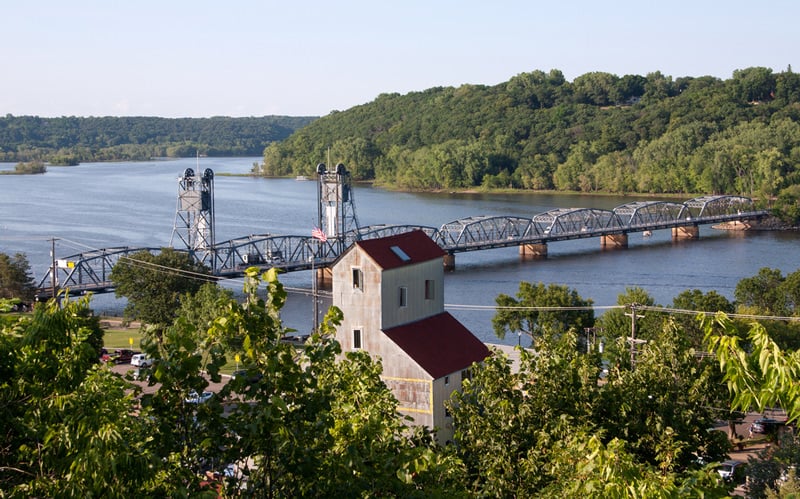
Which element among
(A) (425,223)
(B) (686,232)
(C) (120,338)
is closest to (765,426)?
(C) (120,338)

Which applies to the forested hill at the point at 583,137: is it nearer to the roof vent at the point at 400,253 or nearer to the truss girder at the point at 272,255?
the truss girder at the point at 272,255

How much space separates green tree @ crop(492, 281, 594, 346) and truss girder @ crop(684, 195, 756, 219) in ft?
147

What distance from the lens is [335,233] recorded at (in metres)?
51.4

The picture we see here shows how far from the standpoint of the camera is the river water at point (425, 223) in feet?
153

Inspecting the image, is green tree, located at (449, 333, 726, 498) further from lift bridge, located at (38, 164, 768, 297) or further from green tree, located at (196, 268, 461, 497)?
lift bridge, located at (38, 164, 768, 297)

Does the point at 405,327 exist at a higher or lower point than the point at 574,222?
higher

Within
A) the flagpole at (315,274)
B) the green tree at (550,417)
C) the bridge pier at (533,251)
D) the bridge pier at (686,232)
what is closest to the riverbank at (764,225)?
the bridge pier at (686,232)

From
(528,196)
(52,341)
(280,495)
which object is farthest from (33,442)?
(528,196)

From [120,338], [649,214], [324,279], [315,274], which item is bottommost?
[324,279]

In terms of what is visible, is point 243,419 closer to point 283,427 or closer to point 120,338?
point 283,427

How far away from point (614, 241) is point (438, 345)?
45984mm

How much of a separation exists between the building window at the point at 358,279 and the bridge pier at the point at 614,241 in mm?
45540

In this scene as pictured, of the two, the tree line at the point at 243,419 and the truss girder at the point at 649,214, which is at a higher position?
the tree line at the point at 243,419

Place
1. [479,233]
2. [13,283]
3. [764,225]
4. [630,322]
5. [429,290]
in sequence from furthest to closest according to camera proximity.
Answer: [764,225]
[479,233]
[13,283]
[630,322]
[429,290]
